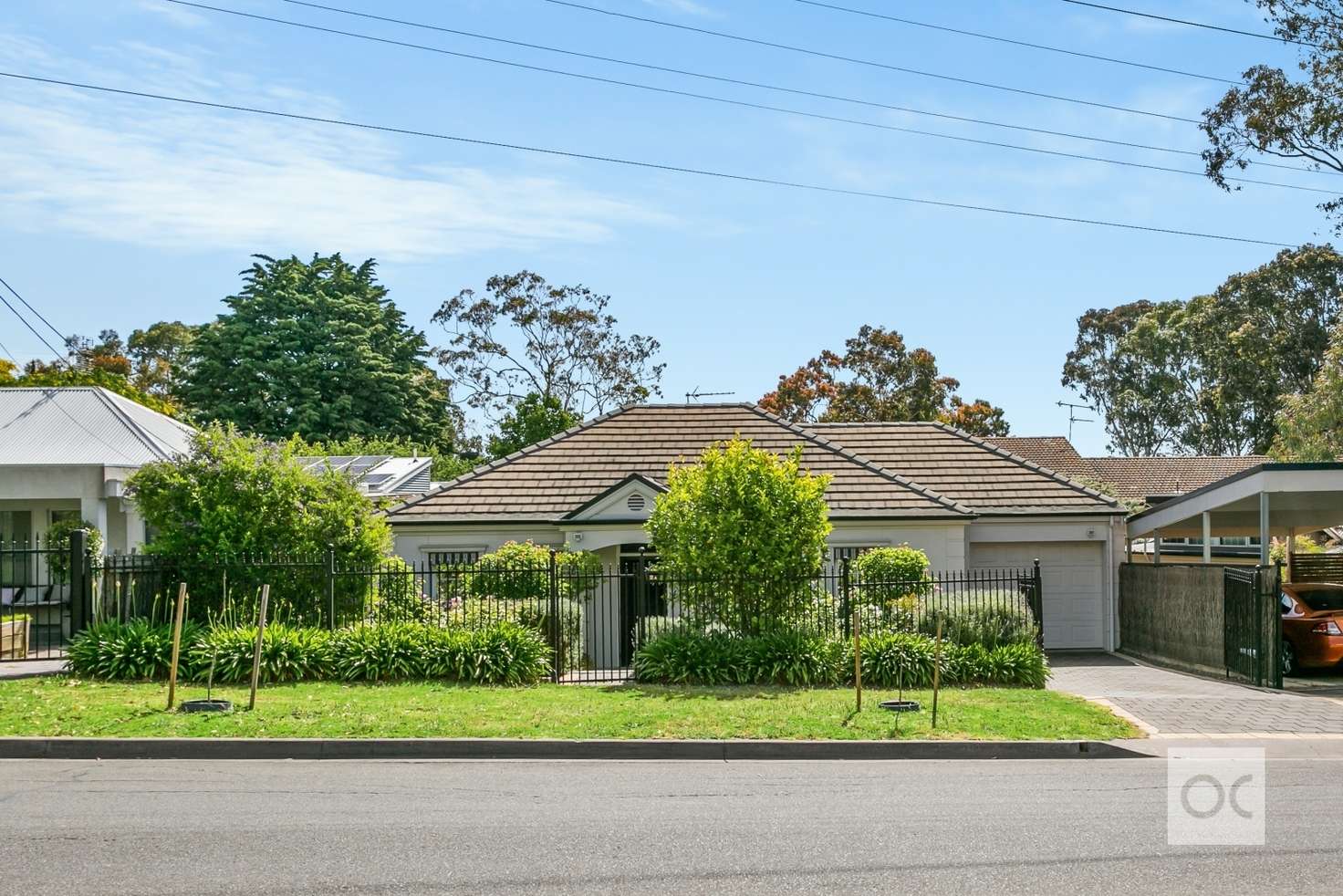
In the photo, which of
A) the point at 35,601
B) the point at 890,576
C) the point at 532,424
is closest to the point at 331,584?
the point at 890,576

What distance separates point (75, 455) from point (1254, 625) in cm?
1988

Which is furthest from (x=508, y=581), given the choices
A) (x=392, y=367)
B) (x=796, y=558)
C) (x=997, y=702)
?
(x=392, y=367)

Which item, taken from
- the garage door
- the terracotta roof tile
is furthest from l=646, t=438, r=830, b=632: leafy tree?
the garage door

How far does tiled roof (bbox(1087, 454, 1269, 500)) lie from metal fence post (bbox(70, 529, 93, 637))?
4104cm

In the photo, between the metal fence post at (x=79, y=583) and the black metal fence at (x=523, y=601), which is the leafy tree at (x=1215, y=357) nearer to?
the black metal fence at (x=523, y=601)

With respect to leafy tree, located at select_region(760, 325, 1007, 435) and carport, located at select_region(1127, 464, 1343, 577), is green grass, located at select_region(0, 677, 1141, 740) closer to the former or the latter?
A: carport, located at select_region(1127, 464, 1343, 577)

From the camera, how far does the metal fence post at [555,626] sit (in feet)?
57.2

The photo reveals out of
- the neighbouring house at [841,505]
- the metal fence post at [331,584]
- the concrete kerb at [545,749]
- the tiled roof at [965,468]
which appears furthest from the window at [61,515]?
the tiled roof at [965,468]

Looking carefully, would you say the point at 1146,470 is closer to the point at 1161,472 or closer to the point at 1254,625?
the point at 1161,472

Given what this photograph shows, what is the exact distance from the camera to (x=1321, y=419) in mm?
40781

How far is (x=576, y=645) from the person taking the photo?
1898 cm

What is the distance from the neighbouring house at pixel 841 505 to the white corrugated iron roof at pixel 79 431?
5194mm

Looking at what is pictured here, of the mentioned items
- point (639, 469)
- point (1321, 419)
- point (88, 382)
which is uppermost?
point (88, 382)

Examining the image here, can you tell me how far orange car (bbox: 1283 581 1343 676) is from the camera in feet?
64.5
